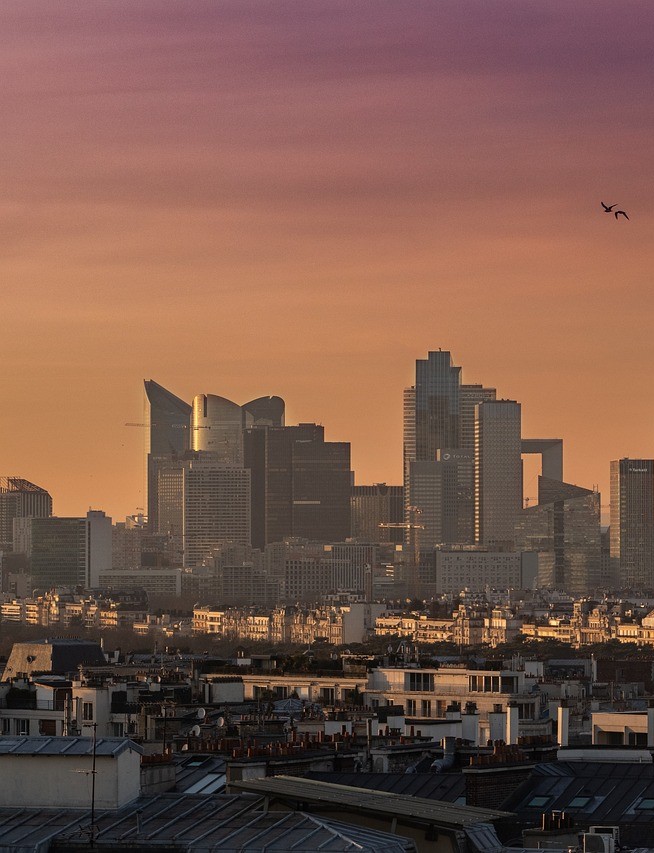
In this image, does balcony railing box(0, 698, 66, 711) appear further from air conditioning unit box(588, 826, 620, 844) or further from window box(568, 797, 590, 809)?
air conditioning unit box(588, 826, 620, 844)

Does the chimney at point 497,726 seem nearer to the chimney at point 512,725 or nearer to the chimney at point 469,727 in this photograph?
the chimney at point 512,725

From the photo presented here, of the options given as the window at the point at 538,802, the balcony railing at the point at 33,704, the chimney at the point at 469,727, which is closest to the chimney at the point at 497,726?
the chimney at the point at 469,727

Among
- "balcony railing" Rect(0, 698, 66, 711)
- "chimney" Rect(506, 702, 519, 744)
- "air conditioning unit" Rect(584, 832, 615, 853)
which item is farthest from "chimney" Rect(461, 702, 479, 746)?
"air conditioning unit" Rect(584, 832, 615, 853)

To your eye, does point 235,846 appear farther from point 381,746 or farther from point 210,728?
point 210,728

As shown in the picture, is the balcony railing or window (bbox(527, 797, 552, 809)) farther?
the balcony railing

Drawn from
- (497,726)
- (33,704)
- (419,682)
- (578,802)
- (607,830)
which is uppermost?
(419,682)

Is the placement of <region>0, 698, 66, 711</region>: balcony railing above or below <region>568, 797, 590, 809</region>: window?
above

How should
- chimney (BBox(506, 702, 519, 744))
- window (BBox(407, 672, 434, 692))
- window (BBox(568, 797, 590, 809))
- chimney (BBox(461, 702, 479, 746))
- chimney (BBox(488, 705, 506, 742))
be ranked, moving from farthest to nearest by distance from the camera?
window (BBox(407, 672, 434, 692)) < chimney (BBox(488, 705, 506, 742)) < chimney (BBox(506, 702, 519, 744)) < chimney (BBox(461, 702, 479, 746)) < window (BBox(568, 797, 590, 809))

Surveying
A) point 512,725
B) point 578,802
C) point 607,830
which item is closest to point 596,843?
point 607,830

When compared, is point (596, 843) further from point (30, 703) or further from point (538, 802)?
point (30, 703)

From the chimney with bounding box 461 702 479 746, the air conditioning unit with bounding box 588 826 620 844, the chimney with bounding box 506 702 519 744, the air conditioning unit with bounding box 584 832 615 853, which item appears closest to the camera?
the air conditioning unit with bounding box 584 832 615 853

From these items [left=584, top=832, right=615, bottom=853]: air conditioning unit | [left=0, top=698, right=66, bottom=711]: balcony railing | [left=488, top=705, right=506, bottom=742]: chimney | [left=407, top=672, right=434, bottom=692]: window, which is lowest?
[left=584, top=832, right=615, bottom=853]: air conditioning unit
